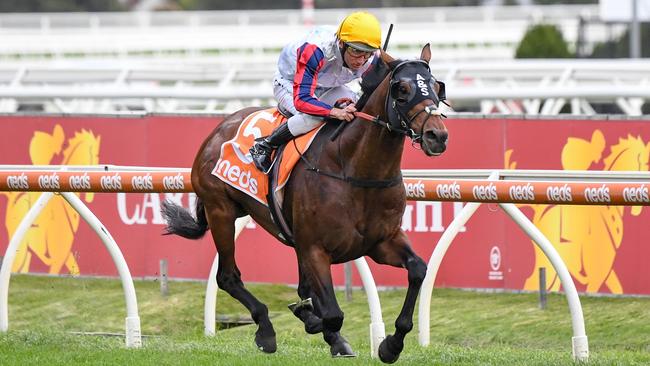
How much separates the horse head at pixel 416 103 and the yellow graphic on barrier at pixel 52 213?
16.7 ft

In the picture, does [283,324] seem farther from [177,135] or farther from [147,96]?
[147,96]

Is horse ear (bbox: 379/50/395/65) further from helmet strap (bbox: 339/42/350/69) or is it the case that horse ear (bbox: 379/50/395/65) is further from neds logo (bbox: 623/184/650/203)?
neds logo (bbox: 623/184/650/203)

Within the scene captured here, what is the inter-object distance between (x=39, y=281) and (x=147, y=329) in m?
1.86

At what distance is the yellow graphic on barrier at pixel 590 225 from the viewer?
9.34 meters

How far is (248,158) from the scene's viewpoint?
23.9 ft

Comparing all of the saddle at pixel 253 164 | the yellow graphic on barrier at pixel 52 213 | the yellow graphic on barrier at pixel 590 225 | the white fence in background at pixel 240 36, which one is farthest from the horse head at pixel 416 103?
the white fence in background at pixel 240 36

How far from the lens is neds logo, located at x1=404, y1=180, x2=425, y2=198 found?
7344 mm

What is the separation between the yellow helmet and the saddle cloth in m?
0.58

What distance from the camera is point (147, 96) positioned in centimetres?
1340

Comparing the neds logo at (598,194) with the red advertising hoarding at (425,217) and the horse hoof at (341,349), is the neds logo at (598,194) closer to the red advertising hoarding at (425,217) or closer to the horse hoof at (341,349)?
the horse hoof at (341,349)

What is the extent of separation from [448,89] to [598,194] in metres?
6.24

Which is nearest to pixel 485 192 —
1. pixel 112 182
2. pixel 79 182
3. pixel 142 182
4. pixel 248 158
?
pixel 248 158

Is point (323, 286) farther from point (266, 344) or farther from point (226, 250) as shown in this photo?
point (226, 250)

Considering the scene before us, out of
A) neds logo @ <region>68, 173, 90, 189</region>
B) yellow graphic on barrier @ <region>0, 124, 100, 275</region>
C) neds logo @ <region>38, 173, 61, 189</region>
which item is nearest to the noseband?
neds logo @ <region>68, 173, 90, 189</region>
